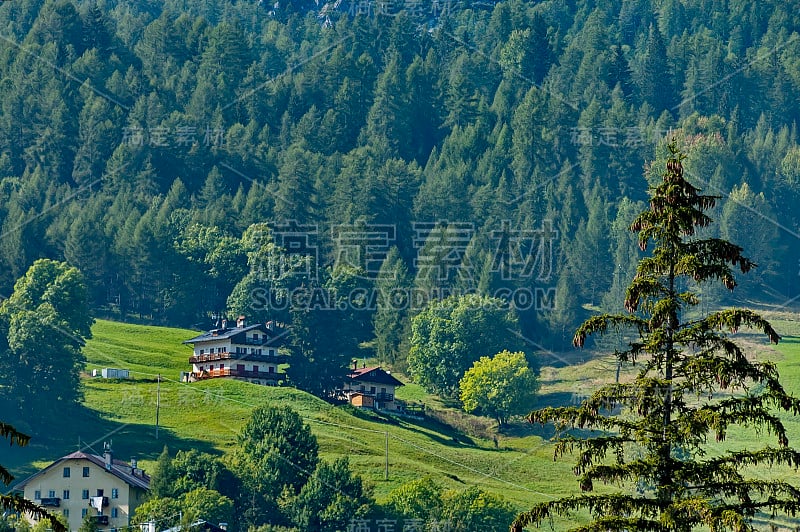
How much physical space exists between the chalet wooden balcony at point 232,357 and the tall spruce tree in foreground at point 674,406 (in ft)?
404

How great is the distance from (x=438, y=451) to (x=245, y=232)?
6219 centimetres

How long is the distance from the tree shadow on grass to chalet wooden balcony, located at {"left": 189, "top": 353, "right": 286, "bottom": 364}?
1654cm

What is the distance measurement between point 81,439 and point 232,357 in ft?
75.6

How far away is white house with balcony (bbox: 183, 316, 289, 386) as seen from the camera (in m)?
149

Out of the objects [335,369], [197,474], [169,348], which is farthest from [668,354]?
[169,348]

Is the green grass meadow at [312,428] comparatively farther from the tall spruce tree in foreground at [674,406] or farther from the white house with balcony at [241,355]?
the tall spruce tree in foreground at [674,406]

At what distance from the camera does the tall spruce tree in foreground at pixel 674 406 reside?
26594 mm

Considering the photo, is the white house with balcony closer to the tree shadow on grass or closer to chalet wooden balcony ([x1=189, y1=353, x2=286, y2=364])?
chalet wooden balcony ([x1=189, y1=353, x2=286, y2=364])

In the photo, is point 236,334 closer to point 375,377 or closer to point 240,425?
point 375,377

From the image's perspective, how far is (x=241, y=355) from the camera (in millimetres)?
150500

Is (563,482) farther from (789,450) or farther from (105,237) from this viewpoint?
(789,450)
